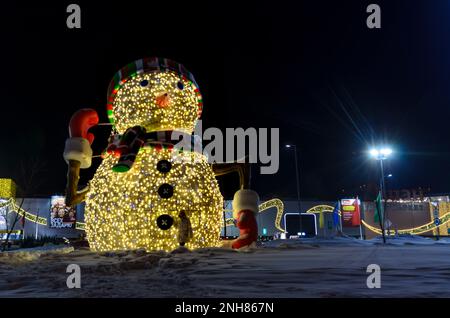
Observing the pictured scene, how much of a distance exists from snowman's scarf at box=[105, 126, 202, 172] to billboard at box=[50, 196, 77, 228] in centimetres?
2404

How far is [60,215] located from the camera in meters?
30.1

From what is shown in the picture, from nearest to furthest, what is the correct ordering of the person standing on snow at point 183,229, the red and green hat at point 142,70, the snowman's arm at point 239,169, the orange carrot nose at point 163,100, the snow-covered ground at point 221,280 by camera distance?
the snow-covered ground at point 221,280, the person standing on snow at point 183,229, the orange carrot nose at point 163,100, the red and green hat at point 142,70, the snowman's arm at point 239,169

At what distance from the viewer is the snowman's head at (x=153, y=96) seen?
8438 mm

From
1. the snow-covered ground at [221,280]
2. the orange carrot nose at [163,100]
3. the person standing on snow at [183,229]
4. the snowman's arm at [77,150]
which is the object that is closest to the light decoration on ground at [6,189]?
the snowman's arm at [77,150]

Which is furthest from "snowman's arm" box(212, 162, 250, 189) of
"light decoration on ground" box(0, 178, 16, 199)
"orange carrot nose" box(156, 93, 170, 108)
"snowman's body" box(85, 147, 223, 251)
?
"light decoration on ground" box(0, 178, 16, 199)

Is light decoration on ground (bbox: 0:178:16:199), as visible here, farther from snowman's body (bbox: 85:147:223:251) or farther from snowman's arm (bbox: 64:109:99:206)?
snowman's body (bbox: 85:147:223:251)

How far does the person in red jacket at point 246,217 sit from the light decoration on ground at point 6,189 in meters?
28.1

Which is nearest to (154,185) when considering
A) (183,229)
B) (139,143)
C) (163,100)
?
(139,143)

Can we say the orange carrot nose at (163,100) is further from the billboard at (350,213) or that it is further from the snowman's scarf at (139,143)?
the billboard at (350,213)

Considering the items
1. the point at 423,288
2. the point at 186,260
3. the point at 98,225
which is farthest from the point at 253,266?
the point at 98,225

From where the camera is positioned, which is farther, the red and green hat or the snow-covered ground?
the red and green hat

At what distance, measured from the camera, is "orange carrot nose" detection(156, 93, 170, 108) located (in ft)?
27.4
